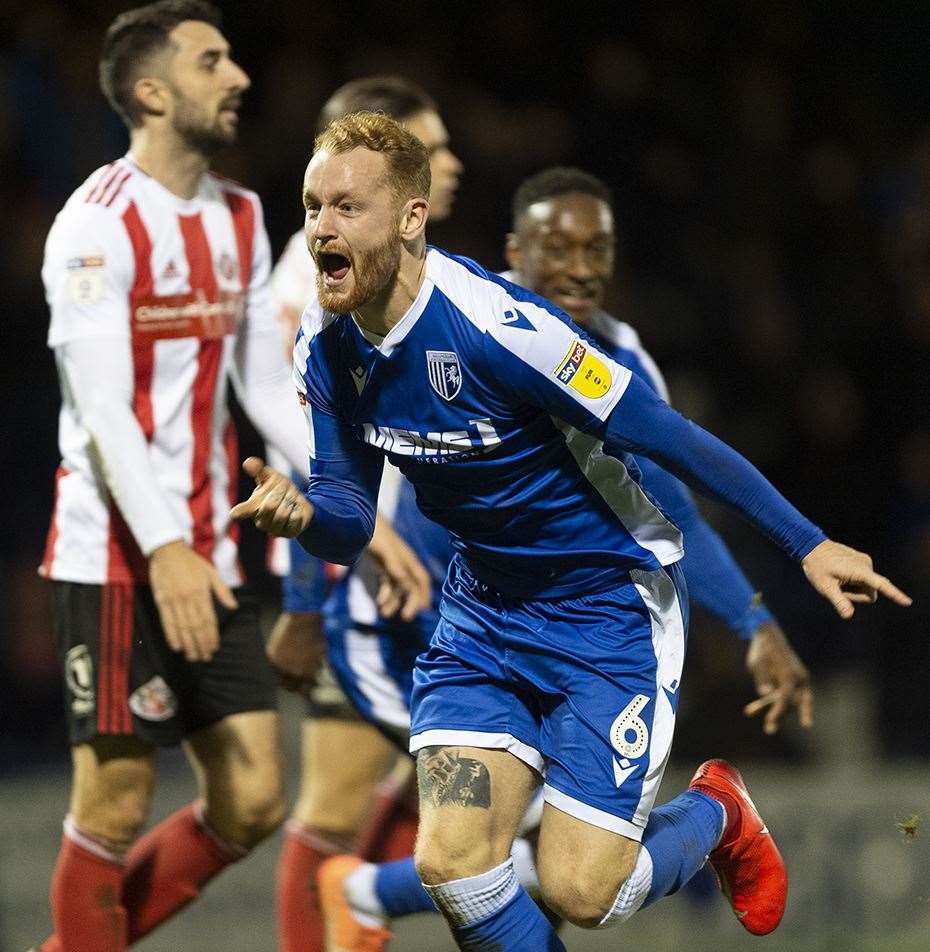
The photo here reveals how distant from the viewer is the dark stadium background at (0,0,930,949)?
5.90 meters

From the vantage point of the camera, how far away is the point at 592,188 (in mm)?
4086

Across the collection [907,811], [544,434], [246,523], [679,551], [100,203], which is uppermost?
[100,203]

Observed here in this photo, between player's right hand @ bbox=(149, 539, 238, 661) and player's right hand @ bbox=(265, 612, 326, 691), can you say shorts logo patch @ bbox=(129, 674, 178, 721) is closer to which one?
player's right hand @ bbox=(149, 539, 238, 661)

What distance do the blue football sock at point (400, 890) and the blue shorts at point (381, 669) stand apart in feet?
1.15

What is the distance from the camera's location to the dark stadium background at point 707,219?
19.4 ft

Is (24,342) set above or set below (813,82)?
below

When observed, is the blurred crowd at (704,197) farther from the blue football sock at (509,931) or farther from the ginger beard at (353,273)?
the ginger beard at (353,273)

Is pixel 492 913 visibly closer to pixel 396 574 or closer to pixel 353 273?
pixel 396 574

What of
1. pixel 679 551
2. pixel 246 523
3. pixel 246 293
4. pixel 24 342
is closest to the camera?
pixel 679 551

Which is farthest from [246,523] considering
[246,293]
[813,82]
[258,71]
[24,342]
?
[813,82]

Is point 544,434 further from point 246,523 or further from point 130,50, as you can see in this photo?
point 246,523

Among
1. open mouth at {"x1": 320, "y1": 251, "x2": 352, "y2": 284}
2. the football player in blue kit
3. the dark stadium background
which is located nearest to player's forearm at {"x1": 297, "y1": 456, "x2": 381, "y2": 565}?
the football player in blue kit

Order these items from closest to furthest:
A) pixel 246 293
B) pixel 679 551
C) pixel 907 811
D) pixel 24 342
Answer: pixel 679 551, pixel 246 293, pixel 907 811, pixel 24 342

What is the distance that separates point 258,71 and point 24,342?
2.07 m
